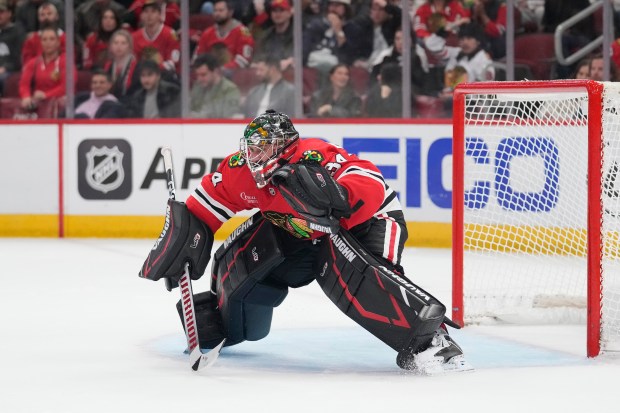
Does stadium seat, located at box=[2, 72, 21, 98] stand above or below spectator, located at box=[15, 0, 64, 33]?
below

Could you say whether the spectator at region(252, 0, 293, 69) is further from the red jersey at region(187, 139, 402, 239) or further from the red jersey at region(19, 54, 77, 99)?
the red jersey at region(187, 139, 402, 239)

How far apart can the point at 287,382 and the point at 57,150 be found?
4719mm

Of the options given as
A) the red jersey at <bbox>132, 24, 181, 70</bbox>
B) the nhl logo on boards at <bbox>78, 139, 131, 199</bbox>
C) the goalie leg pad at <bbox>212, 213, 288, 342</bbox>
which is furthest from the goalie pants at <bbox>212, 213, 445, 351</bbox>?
the red jersey at <bbox>132, 24, 181, 70</bbox>

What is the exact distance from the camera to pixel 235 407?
11.2 feet

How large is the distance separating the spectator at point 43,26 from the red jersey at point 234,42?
3.03ft

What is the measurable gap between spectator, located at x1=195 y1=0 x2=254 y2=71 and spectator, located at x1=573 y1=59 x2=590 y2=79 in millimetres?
2052

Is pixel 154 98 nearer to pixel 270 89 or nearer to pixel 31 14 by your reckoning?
pixel 270 89

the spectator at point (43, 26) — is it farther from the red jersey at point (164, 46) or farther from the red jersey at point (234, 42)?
the red jersey at point (234, 42)

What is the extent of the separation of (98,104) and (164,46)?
57 cm

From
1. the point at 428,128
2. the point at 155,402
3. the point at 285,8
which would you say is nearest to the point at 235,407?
the point at 155,402

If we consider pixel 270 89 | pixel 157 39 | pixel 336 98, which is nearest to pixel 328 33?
pixel 336 98

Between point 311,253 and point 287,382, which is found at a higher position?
point 311,253

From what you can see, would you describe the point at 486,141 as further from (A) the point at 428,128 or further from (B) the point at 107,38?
(B) the point at 107,38

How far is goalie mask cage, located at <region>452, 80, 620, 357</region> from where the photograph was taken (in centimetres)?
427
